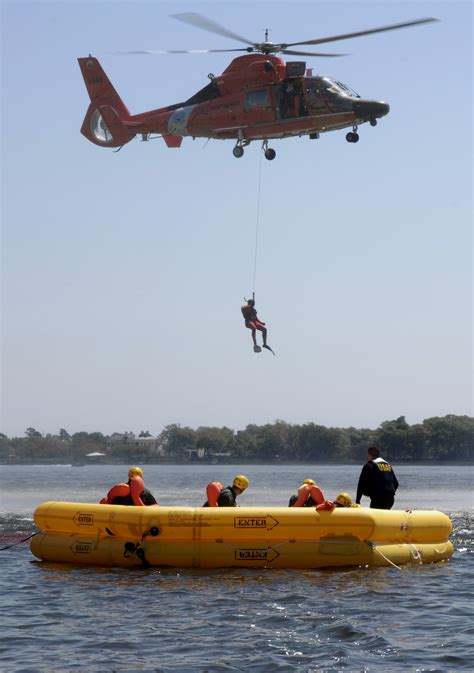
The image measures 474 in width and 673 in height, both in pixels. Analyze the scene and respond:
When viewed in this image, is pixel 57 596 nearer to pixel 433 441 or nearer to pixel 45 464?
pixel 433 441

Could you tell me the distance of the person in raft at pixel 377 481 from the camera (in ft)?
61.5

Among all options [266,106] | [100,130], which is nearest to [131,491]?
[266,106]

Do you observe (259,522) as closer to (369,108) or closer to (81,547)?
(81,547)

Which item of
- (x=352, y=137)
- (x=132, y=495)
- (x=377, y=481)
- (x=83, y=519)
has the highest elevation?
(x=352, y=137)

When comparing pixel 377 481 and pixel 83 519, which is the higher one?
pixel 377 481

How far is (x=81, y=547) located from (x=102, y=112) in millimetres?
18994

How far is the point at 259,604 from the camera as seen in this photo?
15.0 metres

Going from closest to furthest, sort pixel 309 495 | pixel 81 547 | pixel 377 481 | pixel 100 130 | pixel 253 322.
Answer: pixel 81 547
pixel 309 495
pixel 377 481
pixel 253 322
pixel 100 130

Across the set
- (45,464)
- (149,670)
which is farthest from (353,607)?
(45,464)

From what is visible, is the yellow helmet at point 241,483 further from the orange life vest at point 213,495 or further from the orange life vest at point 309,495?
the orange life vest at point 309,495

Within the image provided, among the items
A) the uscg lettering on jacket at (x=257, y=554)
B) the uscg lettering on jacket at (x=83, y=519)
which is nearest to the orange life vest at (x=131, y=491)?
the uscg lettering on jacket at (x=83, y=519)

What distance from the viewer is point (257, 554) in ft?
57.9

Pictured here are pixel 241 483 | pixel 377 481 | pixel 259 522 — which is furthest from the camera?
pixel 241 483

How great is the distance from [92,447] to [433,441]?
75.6 metres
